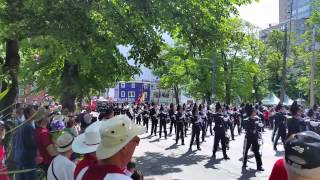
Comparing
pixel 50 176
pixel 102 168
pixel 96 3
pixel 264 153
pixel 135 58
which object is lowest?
pixel 264 153

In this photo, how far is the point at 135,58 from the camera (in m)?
11.7

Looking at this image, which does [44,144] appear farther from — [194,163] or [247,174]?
[194,163]

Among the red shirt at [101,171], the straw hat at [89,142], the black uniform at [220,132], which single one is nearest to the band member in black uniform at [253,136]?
the black uniform at [220,132]

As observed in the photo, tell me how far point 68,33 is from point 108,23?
3.51ft

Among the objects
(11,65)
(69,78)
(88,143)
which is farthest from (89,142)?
(69,78)

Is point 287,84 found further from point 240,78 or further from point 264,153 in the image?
point 264,153

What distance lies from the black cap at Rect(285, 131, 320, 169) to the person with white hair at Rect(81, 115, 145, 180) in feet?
3.16

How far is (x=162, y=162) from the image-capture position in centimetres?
1494

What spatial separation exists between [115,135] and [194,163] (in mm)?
11784

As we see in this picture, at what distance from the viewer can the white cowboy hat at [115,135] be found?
3.00 meters

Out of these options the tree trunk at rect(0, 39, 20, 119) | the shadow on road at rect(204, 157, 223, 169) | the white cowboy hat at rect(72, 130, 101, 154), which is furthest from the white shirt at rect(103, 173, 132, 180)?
the shadow on road at rect(204, 157, 223, 169)

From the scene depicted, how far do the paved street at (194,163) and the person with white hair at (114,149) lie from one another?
8967 mm

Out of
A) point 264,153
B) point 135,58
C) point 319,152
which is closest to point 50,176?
point 319,152

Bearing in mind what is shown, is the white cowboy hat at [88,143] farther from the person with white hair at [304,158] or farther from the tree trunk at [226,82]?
the tree trunk at [226,82]
